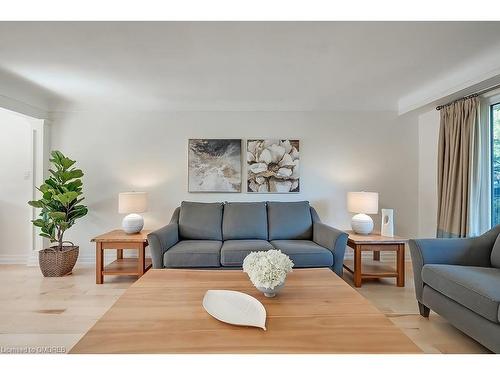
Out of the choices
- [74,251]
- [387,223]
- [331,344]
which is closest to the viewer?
[331,344]

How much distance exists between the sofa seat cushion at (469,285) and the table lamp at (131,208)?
3.00 metres

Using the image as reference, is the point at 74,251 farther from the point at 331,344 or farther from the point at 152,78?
the point at 331,344

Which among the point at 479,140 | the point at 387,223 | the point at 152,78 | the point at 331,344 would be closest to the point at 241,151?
the point at 152,78

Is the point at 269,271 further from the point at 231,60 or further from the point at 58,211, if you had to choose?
the point at 58,211

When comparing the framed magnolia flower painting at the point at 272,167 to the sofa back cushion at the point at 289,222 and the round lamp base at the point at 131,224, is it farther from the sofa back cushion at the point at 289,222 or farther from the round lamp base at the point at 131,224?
the round lamp base at the point at 131,224

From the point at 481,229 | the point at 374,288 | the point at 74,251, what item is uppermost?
the point at 481,229

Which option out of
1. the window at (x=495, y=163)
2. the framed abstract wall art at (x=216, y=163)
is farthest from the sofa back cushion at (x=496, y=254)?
the framed abstract wall art at (x=216, y=163)

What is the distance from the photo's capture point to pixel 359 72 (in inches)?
111

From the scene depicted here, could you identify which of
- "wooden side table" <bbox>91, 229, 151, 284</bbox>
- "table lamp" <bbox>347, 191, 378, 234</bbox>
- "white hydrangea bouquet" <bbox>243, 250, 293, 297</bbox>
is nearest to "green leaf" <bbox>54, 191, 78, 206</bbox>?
"wooden side table" <bbox>91, 229, 151, 284</bbox>

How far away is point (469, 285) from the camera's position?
A: 70.2 inches

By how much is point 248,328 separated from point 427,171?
12.1 ft

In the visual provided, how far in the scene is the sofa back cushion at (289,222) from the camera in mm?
3424

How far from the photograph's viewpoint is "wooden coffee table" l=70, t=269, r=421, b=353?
3.70 feet

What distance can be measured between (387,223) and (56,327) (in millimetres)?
3359
